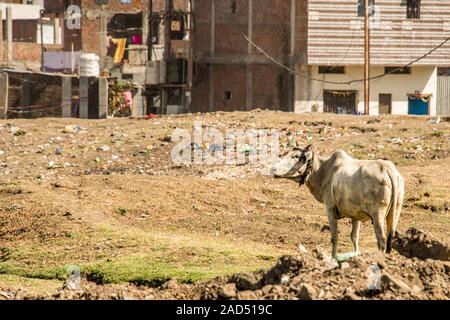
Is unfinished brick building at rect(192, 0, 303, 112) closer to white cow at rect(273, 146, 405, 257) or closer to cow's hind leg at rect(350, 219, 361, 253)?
white cow at rect(273, 146, 405, 257)

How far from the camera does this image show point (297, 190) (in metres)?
23.2

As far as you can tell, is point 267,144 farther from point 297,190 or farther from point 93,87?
point 93,87

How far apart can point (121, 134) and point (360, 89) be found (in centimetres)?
1289

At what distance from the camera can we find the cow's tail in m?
15.4

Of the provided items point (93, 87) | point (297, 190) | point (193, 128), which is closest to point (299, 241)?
point (297, 190)

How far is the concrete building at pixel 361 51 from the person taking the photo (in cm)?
→ 4012

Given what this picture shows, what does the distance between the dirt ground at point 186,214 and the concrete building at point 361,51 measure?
7.69 meters

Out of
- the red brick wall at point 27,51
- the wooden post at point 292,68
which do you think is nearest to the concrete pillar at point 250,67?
the wooden post at point 292,68

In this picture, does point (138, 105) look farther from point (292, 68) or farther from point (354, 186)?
point (354, 186)

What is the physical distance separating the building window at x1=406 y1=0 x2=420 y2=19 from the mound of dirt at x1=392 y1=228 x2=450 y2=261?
84.9 ft

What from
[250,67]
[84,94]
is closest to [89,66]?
[84,94]

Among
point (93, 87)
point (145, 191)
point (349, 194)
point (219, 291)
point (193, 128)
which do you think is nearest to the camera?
point (219, 291)

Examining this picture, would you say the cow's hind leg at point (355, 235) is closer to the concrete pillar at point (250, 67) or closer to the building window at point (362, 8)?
the building window at point (362, 8)

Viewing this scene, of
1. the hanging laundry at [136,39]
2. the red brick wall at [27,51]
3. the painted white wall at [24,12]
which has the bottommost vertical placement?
the red brick wall at [27,51]
